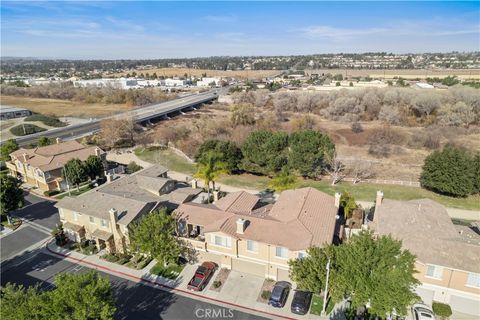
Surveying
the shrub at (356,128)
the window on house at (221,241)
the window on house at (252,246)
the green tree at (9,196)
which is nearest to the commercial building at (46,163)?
the green tree at (9,196)

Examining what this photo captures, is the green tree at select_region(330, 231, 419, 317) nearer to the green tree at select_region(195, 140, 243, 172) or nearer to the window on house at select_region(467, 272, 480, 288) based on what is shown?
the window on house at select_region(467, 272, 480, 288)

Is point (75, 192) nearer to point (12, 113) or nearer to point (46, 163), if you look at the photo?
point (46, 163)

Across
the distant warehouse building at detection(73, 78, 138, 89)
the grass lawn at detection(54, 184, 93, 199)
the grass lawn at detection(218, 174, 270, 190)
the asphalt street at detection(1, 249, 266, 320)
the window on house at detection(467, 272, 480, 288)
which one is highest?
the distant warehouse building at detection(73, 78, 138, 89)

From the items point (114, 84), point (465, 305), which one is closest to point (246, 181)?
point (465, 305)

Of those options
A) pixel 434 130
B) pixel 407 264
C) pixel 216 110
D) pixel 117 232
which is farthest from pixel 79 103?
pixel 407 264

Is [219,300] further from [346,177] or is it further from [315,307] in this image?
[346,177]

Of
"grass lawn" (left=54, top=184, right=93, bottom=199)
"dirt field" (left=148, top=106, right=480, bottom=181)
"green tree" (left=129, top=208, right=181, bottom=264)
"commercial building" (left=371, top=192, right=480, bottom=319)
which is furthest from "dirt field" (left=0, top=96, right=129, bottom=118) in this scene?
"commercial building" (left=371, top=192, right=480, bottom=319)

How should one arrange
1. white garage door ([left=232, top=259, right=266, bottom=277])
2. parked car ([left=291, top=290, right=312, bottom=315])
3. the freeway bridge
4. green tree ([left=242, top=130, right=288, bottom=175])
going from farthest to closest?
the freeway bridge → green tree ([left=242, top=130, right=288, bottom=175]) → white garage door ([left=232, top=259, right=266, bottom=277]) → parked car ([left=291, top=290, right=312, bottom=315])
